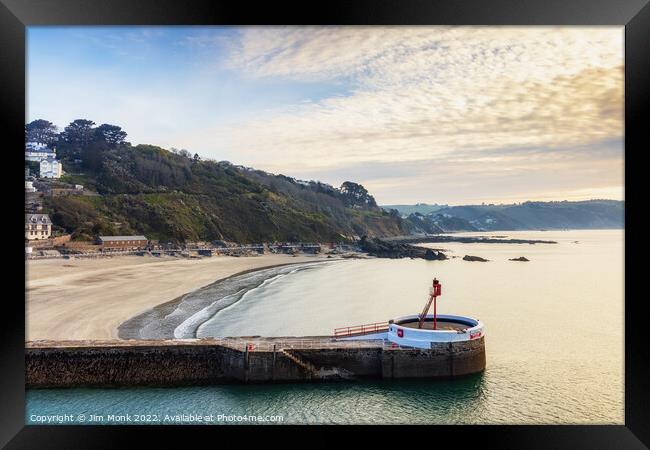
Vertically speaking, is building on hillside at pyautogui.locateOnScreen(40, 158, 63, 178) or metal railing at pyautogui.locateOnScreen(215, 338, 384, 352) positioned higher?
building on hillside at pyautogui.locateOnScreen(40, 158, 63, 178)

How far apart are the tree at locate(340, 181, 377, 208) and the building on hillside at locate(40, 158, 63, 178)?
96.2ft

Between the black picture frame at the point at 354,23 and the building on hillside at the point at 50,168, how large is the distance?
2032 cm

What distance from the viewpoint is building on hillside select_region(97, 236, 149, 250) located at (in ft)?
64.8

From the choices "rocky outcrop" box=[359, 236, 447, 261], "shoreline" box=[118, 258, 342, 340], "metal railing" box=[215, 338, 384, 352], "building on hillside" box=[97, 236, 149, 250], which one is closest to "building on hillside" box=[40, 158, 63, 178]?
"building on hillside" box=[97, 236, 149, 250]

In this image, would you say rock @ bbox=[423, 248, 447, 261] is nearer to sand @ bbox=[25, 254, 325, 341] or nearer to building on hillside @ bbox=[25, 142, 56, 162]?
sand @ bbox=[25, 254, 325, 341]

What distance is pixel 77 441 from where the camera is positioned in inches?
211

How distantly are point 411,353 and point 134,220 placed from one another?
2122 cm

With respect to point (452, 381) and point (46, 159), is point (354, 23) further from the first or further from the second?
point (46, 159)

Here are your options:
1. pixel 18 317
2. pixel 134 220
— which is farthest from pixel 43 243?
pixel 18 317

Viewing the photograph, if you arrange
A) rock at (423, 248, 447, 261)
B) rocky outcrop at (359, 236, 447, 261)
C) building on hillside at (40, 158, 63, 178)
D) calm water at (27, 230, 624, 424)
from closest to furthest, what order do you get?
calm water at (27, 230, 624, 424), building on hillside at (40, 158, 63, 178), rock at (423, 248, 447, 261), rocky outcrop at (359, 236, 447, 261)

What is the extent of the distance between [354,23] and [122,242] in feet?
62.5

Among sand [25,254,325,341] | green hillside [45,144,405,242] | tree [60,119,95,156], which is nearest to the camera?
sand [25,254,325,341]

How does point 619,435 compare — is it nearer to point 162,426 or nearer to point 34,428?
point 162,426

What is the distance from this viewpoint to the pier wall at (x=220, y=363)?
825 cm
